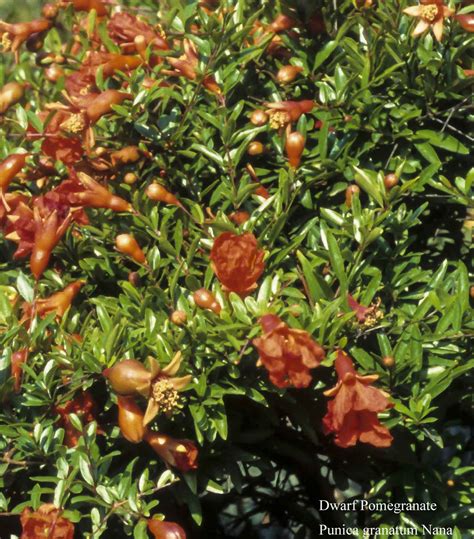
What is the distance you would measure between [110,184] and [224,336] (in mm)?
540

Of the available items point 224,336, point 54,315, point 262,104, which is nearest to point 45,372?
point 54,315

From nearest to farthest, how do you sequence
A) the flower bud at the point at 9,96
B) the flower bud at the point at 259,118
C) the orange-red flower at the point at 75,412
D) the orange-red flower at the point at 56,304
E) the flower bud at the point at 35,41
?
the orange-red flower at the point at 75,412 → the orange-red flower at the point at 56,304 → the flower bud at the point at 259,118 → the flower bud at the point at 9,96 → the flower bud at the point at 35,41

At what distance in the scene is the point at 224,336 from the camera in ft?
5.34

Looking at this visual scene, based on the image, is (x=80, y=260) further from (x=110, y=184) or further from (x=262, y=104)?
(x=262, y=104)

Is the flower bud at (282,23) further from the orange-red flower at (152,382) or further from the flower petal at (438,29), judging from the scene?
the orange-red flower at (152,382)

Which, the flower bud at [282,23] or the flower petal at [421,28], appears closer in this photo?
the flower petal at [421,28]

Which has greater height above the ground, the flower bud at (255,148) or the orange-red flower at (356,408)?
the flower bud at (255,148)

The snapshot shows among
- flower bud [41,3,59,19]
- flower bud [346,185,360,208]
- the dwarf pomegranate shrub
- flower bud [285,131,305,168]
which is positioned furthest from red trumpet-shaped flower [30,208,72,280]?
flower bud [41,3,59,19]

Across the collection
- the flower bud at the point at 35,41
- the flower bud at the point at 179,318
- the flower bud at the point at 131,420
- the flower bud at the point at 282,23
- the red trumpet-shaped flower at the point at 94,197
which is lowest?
the flower bud at the point at 131,420

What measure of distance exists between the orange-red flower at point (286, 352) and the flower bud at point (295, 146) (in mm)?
451

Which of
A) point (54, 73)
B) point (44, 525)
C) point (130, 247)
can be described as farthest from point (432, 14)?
point (44, 525)

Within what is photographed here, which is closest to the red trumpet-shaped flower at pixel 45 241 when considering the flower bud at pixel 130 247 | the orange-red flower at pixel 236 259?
the flower bud at pixel 130 247

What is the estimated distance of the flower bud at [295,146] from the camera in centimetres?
183

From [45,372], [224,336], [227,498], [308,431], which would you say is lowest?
[227,498]
